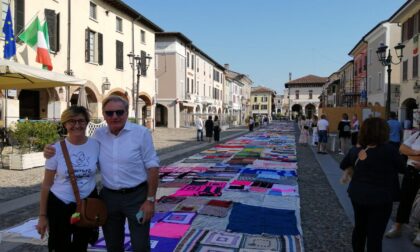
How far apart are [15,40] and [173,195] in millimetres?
12018

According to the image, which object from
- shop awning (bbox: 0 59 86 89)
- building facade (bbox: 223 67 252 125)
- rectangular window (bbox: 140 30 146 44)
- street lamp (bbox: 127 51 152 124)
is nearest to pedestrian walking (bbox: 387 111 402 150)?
shop awning (bbox: 0 59 86 89)

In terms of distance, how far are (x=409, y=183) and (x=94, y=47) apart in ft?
68.1

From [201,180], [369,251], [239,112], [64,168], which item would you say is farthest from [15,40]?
[239,112]

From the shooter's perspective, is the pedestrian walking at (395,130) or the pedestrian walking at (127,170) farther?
the pedestrian walking at (395,130)

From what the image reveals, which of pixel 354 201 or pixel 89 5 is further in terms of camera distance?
pixel 89 5

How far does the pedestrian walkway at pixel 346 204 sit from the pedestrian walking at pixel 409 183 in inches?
4.4

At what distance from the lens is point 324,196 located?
25.1 ft

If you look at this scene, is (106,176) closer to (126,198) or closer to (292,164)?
(126,198)

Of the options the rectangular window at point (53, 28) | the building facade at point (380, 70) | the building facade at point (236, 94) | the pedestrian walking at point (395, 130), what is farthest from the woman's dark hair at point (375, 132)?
the building facade at point (236, 94)

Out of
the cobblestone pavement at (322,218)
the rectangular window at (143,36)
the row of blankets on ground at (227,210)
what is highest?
the rectangular window at (143,36)

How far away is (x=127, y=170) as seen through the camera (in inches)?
A: 114

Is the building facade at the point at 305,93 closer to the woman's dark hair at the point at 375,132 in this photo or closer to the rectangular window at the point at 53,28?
the rectangular window at the point at 53,28

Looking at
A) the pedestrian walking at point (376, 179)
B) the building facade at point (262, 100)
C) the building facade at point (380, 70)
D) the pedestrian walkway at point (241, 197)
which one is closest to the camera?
the pedestrian walking at point (376, 179)

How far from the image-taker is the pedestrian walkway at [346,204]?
4.69 meters
